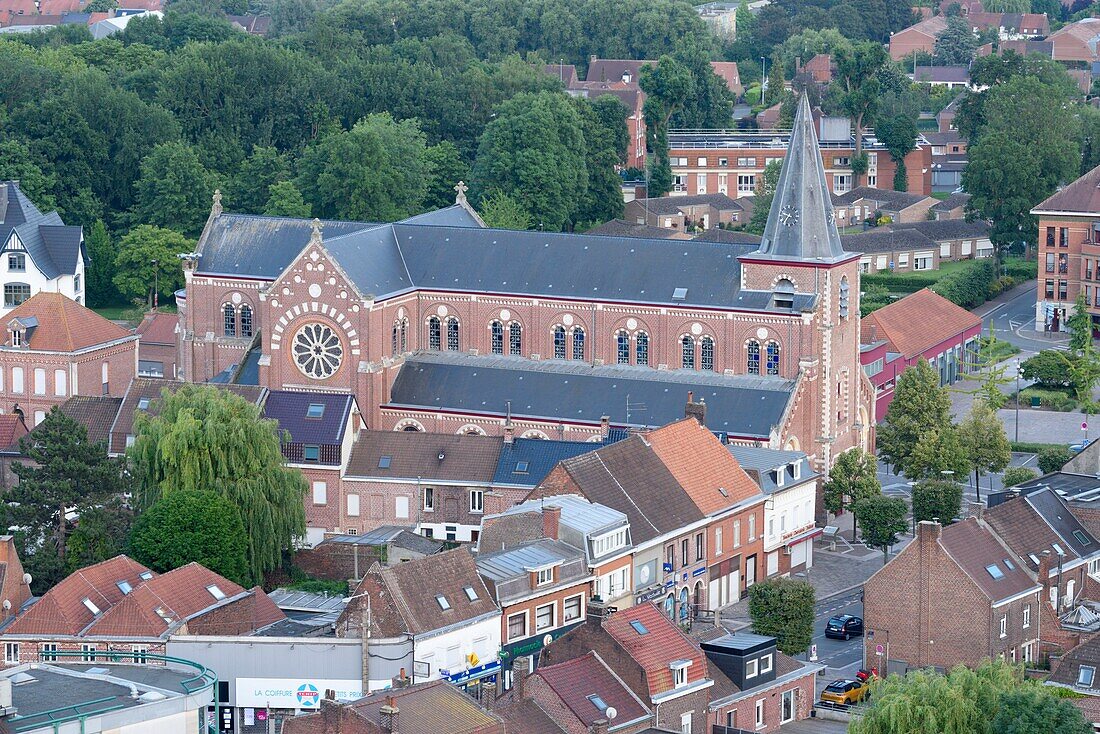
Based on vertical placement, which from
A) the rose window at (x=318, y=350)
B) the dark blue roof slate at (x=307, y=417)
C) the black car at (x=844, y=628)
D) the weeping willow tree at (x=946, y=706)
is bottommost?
the black car at (x=844, y=628)

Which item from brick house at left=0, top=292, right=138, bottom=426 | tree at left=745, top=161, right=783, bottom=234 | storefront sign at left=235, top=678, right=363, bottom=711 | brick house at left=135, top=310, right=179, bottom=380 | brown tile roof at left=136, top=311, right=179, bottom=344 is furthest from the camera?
tree at left=745, top=161, right=783, bottom=234

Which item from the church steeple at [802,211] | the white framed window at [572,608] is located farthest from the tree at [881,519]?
the white framed window at [572,608]

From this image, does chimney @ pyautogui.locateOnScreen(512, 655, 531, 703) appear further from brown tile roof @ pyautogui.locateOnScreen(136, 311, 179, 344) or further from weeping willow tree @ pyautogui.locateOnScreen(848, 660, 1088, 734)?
brown tile roof @ pyautogui.locateOnScreen(136, 311, 179, 344)

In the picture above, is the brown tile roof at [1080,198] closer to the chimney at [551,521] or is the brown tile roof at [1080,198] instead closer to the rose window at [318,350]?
the rose window at [318,350]

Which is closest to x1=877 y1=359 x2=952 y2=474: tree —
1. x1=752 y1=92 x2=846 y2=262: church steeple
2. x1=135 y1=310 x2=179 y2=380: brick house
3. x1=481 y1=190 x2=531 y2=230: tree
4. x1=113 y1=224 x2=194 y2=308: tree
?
x1=752 y1=92 x2=846 y2=262: church steeple

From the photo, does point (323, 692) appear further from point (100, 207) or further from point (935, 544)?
point (100, 207)

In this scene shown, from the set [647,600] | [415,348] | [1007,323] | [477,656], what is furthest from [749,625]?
[1007,323]
